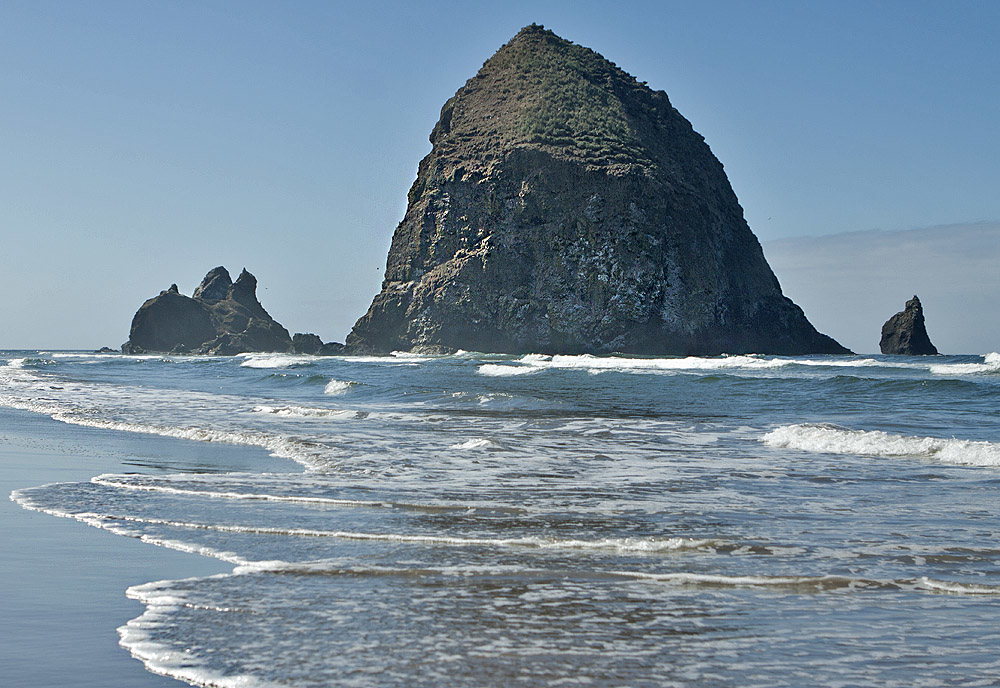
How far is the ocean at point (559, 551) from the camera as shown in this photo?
3.23 metres

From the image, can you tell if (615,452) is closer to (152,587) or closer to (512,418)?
(512,418)

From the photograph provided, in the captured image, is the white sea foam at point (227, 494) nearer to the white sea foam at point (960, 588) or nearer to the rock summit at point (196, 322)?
the white sea foam at point (960, 588)

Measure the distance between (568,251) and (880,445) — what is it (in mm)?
55867

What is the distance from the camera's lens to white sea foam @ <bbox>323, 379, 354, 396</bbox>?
75.0ft

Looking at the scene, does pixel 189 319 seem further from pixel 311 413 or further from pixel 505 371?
pixel 311 413

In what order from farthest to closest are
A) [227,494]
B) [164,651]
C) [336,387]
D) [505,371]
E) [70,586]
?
[505,371] → [336,387] → [227,494] → [70,586] → [164,651]

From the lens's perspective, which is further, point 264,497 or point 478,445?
point 478,445

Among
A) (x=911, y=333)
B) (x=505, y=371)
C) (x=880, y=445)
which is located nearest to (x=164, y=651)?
(x=880, y=445)

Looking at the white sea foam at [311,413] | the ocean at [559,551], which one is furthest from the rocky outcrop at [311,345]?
the ocean at [559,551]

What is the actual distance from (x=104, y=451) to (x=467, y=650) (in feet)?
27.1

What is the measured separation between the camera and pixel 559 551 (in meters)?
5.06

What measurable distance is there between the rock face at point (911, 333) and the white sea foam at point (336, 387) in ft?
184

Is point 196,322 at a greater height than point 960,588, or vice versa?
point 196,322

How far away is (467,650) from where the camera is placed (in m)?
3.30
